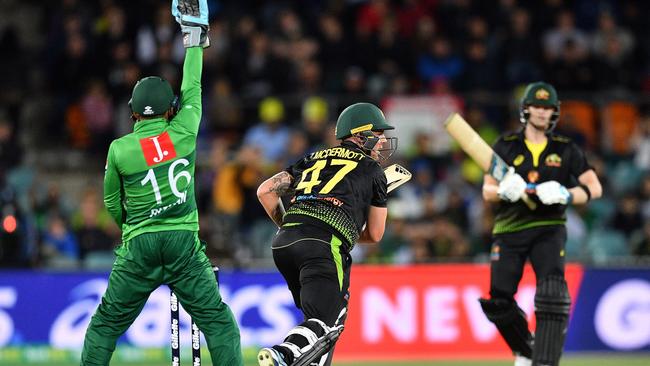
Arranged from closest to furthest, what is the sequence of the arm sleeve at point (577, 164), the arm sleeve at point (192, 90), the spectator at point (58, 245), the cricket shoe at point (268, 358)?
the cricket shoe at point (268, 358)
the arm sleeve at point (192, 90)
the arm sleeve at point (577, 164)
the spectator at point (58, 245)

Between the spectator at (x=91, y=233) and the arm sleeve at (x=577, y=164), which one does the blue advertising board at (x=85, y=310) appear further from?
the arm sleeve at (x=577, y=164)

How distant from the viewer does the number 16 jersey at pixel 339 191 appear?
8.55 meters

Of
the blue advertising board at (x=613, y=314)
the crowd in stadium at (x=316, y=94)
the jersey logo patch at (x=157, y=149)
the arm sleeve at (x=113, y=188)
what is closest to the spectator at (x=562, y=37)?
the crowd in stadium at (x=316, y=94)

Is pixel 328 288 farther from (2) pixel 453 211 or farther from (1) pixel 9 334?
(2) pixel 453 211

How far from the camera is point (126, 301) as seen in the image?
859 cm

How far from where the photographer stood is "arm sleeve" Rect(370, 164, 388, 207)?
8711 millimetres

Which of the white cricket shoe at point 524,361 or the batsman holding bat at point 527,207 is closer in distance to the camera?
the batsman holding bat at point 527,207

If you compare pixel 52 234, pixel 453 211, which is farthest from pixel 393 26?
pixel 52 234

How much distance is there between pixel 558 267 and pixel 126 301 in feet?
11.9

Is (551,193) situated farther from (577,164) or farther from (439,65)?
(439,65)

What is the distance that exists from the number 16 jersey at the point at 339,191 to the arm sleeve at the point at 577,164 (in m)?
2.26

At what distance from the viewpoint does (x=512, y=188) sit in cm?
1002

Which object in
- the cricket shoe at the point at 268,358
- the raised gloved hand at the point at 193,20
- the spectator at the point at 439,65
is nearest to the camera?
the cricket shoe at the point at 268,358

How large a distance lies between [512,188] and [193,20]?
2.98m
